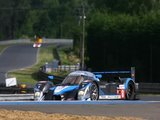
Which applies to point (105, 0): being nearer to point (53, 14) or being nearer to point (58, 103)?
point (58, 103)

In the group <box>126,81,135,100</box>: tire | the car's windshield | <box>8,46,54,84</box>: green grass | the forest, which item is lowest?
<box>8,46,54,84</box>: green grass

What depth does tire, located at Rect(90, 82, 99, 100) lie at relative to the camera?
1975cm

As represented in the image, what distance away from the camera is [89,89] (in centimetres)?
1959

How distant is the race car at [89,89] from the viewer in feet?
63.7

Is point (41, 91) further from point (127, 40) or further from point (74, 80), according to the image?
point (127, 40)

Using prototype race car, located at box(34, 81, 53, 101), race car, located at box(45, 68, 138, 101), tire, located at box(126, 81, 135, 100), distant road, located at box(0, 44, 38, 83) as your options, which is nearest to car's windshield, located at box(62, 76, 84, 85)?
race car, located at box(45, 68, 138, 101)

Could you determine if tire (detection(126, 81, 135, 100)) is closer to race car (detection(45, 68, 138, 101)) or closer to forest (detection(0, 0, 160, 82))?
race car (detection(45, 68, 138, 101))

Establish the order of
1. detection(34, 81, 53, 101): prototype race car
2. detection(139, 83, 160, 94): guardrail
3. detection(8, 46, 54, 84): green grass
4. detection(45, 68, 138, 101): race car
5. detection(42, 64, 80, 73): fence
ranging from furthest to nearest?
detection(42, 64, 80, 73): fence
detection(8, 46, 54, 84): green grass
detection(139, 83, 160, 94): guardrail
detection(34, 81, 53, 101): prototype race car
detection(45, 68, 138, 101): race car

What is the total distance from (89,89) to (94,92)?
0.40m

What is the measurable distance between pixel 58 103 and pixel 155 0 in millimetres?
42717

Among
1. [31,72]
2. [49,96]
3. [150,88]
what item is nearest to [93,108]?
[49,96]

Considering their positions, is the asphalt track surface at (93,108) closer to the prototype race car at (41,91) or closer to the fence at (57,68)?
the prototype race car at (41,91)

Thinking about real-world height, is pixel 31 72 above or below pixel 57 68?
below

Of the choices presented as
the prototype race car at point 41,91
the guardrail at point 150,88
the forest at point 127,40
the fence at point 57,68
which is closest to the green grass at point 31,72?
the fence at point 57,68
